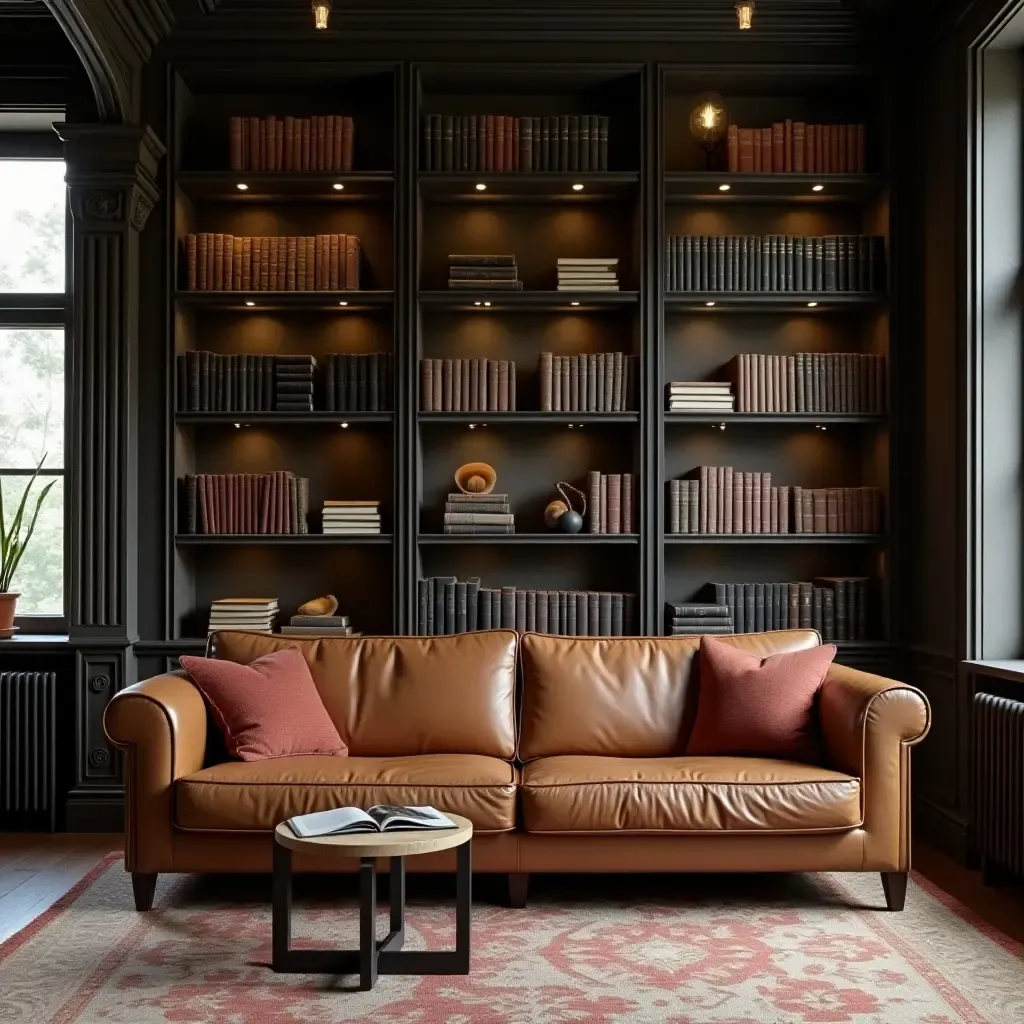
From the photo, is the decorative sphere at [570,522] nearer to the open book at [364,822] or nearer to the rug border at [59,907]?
the open book at [364,822]

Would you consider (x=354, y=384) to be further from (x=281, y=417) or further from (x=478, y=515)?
(x=478, y=515)

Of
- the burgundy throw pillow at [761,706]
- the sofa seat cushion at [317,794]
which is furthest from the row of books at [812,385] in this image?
the sofa seat cushion at [317,794]

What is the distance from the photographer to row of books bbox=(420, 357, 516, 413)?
16.7 feet

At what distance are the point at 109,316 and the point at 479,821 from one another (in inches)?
107

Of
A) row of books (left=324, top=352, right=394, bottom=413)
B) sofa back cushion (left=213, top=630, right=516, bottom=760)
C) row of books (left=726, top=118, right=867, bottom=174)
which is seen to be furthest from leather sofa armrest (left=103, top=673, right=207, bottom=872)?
row of books (left=726, top=118, right=867, bottom=174)

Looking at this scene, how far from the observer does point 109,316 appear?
4914 mm

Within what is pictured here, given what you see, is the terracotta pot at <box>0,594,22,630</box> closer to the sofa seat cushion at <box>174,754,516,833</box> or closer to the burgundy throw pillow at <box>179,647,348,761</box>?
the burgundy throw pillow at <box>179,647,348,761</box>

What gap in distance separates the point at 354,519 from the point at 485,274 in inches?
47.4

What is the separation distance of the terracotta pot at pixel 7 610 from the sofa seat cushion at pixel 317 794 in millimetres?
1809

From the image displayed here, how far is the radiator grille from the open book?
1901 millimetres

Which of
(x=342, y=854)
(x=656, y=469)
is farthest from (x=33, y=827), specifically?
(x=656, y=469)

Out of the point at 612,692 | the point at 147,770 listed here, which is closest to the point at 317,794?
the point at 147,770

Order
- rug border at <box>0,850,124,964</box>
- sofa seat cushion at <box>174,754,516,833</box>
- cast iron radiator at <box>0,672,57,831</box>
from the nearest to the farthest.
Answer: rug border at <box>0,850,124,964</box>
sofa seat cushion at <box>174,754,516,833</box>
cast iron radiator at <box>0,672,57,831</box>

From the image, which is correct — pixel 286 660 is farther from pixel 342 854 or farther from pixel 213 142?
pixel 213 142
